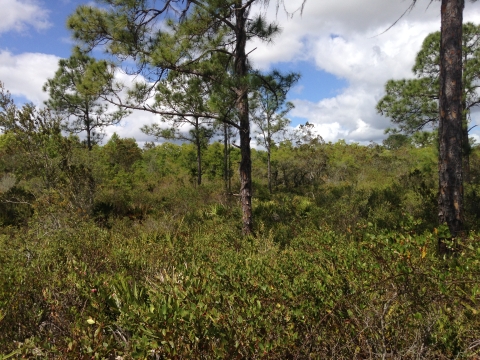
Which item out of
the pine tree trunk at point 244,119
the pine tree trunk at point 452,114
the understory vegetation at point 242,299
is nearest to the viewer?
the understory vegetation at point 242,299

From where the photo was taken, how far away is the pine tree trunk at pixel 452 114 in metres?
4.66

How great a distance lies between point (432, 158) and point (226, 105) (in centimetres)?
1015

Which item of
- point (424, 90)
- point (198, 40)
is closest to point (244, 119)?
point (198, 40)

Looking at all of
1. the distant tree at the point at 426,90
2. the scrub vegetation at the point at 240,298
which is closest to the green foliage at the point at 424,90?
the distant tree at the point at 426,90

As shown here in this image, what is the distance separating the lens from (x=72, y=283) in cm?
295

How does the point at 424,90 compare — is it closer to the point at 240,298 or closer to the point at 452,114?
the point at 452,114

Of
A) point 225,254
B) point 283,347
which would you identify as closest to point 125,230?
point 225,254

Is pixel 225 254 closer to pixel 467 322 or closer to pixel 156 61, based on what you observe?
pixel 467 322

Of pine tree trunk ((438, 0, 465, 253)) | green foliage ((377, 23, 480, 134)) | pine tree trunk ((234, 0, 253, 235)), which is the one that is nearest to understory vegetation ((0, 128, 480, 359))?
pine tree trunk ((234, 0, 253, 235))

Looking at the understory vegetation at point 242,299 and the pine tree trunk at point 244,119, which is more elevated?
the pine tree trunk at point 244,119

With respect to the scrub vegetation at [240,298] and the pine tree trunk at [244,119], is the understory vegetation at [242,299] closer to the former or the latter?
the scrub vegetation at [240,298]

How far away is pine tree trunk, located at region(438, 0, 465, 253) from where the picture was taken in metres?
4.66

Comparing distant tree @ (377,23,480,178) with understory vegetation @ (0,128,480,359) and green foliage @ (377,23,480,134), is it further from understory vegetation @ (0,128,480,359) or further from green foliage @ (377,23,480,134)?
understory vegetation @ (0,128,480,359)

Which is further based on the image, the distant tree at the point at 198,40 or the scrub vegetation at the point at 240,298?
the distant tree at the point at 198,40
